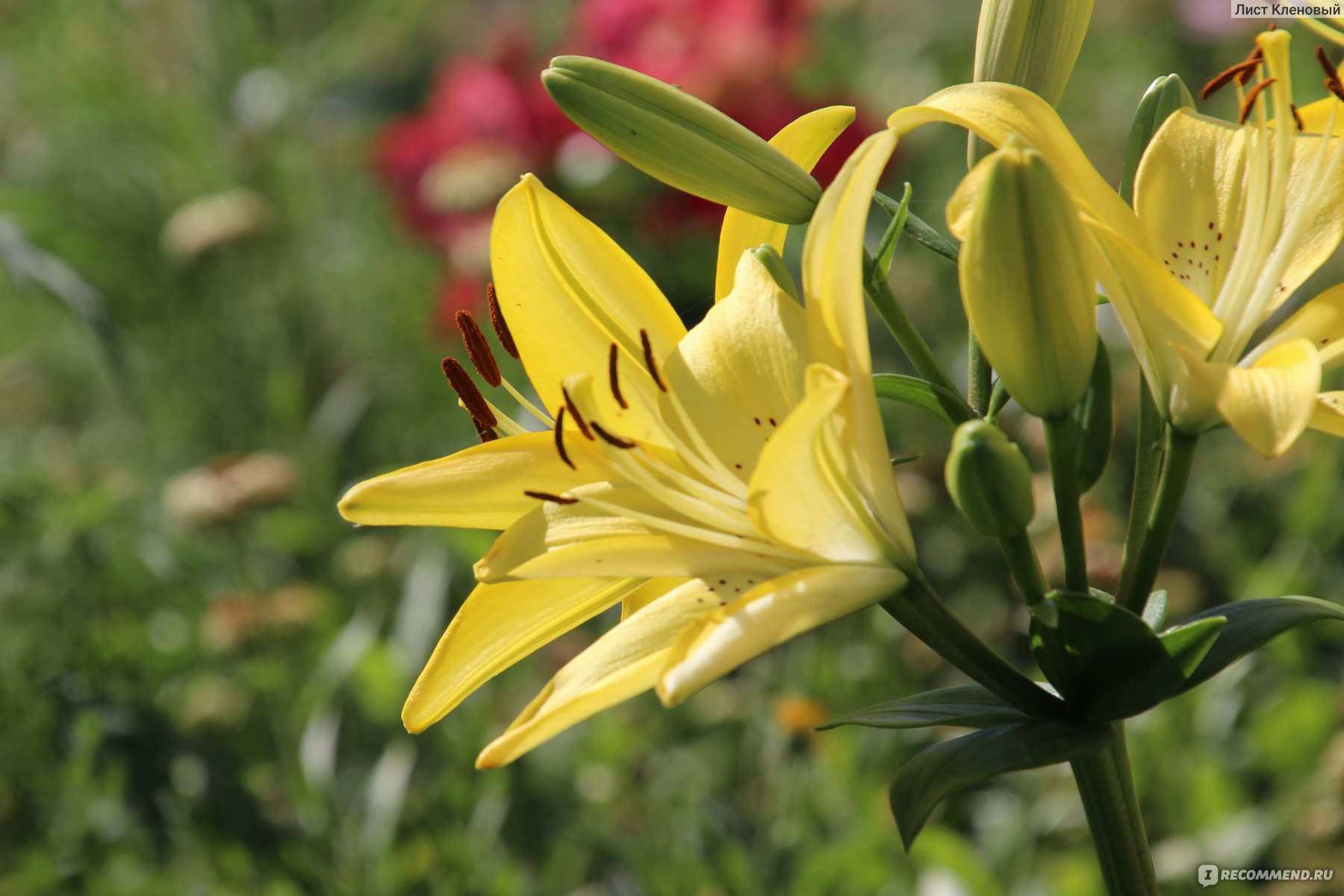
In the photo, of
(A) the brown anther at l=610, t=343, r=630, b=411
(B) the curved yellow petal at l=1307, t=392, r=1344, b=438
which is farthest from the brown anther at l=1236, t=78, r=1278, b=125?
(A) the brown anther at l=610, t=343, r=630, b=411

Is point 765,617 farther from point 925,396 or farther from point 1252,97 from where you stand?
point 1252,97

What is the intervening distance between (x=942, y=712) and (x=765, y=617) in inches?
3.5

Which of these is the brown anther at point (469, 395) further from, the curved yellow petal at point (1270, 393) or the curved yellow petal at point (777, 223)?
the curved yellow petal at point (1270, 393)

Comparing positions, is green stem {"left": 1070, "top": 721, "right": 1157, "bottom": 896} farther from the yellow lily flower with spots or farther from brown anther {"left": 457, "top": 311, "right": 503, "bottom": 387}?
brown anther {"left": 457, "top": 311, "right": 503, "bottom": 387}

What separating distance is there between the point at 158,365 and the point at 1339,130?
1509 millimetres

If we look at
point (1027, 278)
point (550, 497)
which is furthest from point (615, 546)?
point (1027, 278)

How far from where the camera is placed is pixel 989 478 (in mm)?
302

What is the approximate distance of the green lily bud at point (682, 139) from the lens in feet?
1.18

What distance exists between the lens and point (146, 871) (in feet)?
3.51

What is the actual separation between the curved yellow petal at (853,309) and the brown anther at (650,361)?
0.18 feet

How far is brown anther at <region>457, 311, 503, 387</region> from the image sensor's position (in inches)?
16.5

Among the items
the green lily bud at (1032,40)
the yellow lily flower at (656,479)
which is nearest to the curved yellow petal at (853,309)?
the yellow lily flower at (656,479)

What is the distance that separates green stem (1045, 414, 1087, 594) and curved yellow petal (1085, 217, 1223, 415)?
0.03m

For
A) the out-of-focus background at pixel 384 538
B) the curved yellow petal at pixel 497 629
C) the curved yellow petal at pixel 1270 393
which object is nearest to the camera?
the curved yellow petal at pixel 1270 393
